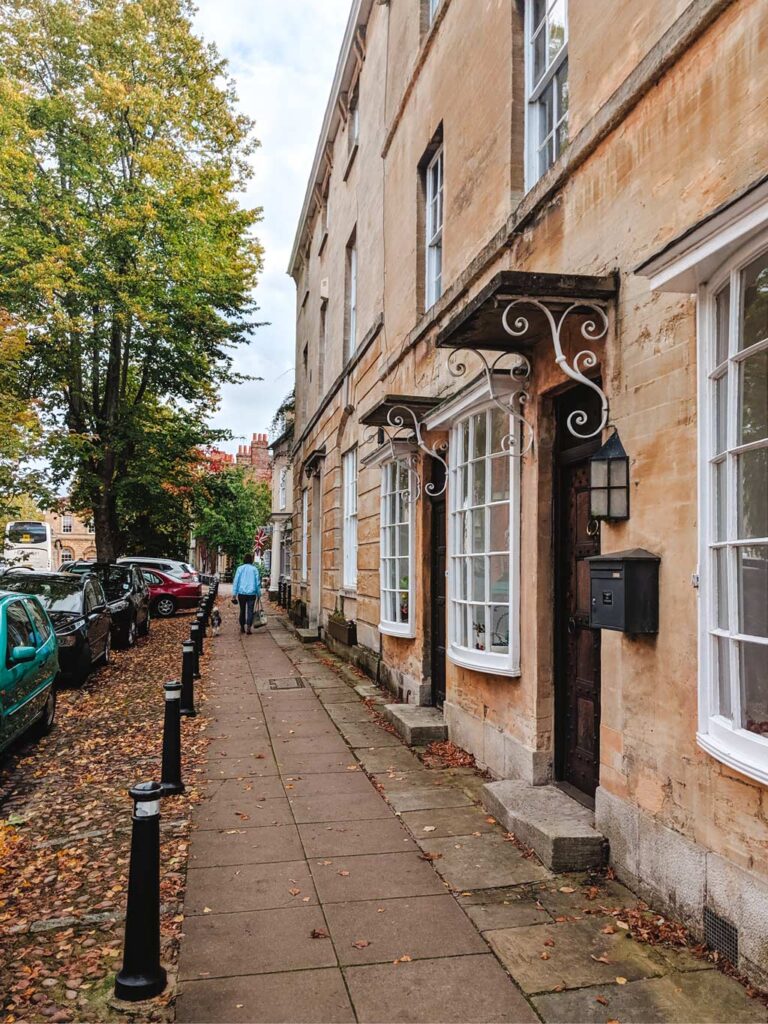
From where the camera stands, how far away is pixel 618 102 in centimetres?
486

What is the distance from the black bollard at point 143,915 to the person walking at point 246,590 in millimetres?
15275

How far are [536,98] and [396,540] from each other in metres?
5.46

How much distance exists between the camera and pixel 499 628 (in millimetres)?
6746

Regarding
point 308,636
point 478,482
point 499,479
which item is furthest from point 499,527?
point 308,636

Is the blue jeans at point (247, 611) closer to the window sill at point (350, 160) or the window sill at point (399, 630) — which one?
the window sill at point (399, 630)

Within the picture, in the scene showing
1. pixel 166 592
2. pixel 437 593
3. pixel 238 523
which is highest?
pixel 238 523

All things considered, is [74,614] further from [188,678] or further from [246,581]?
[246,581]

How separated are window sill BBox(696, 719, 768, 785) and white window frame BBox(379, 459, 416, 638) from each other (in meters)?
6.04

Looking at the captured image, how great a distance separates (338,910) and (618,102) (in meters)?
4.96

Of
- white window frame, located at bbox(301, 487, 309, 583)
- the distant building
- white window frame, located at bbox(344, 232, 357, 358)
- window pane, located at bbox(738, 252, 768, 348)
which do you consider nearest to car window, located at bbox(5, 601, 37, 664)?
window pane, located at bbox(738, 252, 768, 348)

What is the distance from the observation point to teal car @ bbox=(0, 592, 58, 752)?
22.8 ft

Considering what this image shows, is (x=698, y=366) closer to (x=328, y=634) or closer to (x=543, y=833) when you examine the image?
(x=543, y=833)

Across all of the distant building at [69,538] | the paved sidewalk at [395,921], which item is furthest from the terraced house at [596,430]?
the distant building at [69,538]

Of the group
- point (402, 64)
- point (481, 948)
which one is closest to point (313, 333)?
point (402, 64)
